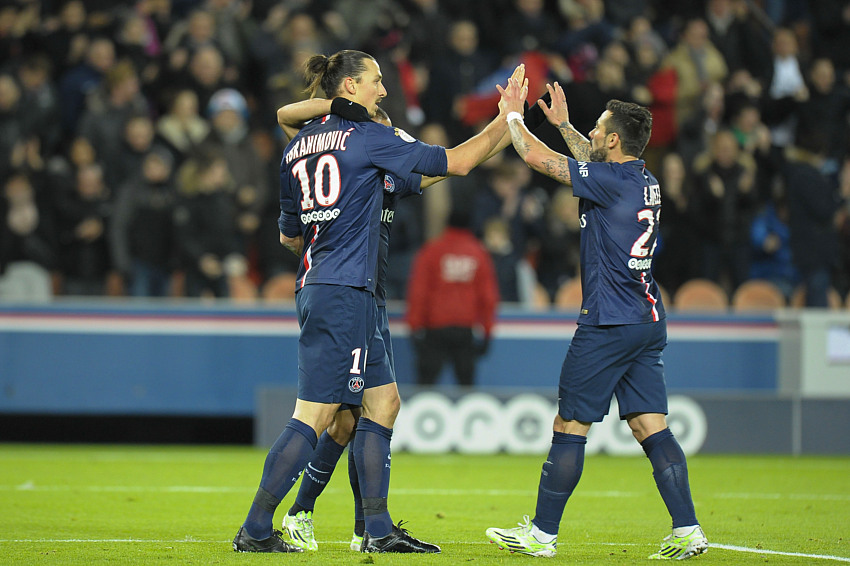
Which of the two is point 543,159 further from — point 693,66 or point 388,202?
point 693,66

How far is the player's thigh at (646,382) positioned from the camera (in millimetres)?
5844

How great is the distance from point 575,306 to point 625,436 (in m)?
1.83

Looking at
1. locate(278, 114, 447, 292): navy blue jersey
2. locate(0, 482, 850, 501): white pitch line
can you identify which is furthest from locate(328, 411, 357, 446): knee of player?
locate(0, 482, 850, 501): white pitch line

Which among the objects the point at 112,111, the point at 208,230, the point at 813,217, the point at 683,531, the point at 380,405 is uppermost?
the point at 112,111

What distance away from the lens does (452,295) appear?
12227 mm

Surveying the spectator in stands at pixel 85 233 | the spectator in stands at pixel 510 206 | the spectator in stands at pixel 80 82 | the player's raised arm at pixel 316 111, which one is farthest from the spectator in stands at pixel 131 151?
the player's raised arm at pixel 316 111

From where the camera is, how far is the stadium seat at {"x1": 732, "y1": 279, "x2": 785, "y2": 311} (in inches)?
526

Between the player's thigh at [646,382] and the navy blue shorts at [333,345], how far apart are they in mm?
1309

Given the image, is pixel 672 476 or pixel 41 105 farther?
pixel 41 105

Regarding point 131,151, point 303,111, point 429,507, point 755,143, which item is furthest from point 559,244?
point 303,111

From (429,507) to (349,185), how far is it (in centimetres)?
304

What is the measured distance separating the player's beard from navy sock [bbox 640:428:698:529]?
4.58ft

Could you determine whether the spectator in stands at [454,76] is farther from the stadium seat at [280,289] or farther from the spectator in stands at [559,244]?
the stadium seat at [280,289]

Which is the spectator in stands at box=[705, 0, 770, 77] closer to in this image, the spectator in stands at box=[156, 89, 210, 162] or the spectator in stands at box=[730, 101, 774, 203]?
the spectator in stands at box=[730, 101, 774, 203]
